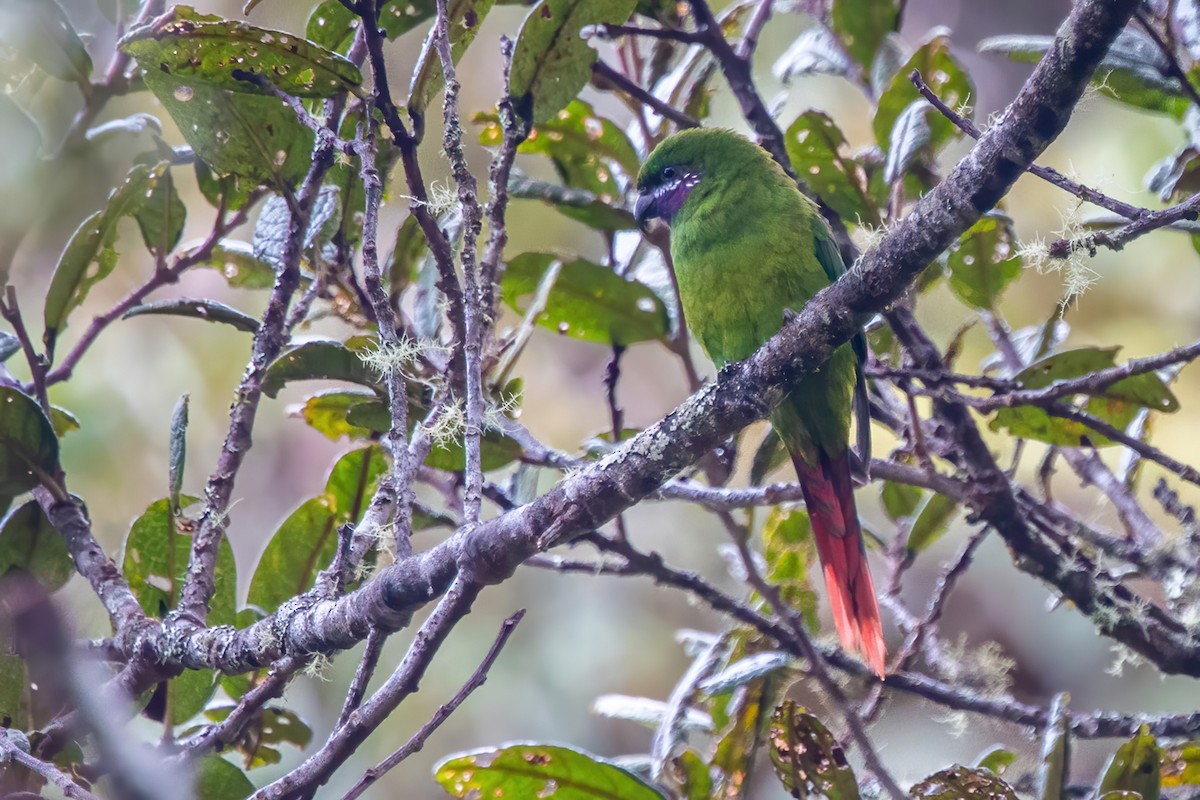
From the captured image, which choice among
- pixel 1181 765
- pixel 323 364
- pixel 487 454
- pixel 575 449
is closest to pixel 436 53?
pixel 323 364

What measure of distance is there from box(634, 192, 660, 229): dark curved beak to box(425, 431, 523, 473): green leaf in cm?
73

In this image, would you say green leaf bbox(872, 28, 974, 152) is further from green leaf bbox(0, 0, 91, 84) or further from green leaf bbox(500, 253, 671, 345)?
green leaf bbox(0, 0, 91, 84)

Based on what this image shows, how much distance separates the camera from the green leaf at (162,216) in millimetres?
2250

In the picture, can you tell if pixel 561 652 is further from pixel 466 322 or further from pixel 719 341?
pixel 466 322

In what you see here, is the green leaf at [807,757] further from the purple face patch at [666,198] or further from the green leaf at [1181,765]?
the purple face patch at [666,198]

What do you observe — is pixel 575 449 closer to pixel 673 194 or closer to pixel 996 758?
pixel 673 194

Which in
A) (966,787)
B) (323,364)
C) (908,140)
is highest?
(908,140)

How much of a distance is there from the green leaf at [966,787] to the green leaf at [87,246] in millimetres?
1810

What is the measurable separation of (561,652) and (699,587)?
3.85 metres

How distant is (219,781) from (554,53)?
1.44m

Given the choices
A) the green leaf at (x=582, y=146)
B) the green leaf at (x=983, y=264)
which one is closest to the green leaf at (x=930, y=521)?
the green leaf at (x=983, y=264)

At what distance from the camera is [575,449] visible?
5934 mm

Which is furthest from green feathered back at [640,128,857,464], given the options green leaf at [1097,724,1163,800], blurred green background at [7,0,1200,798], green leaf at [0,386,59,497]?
blurred green background at [7,0,1200,798]

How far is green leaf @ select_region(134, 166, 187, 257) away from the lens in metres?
2.25
